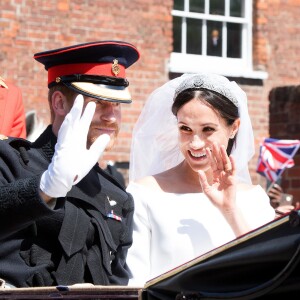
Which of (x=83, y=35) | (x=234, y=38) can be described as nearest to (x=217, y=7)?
(x=234, y=38)

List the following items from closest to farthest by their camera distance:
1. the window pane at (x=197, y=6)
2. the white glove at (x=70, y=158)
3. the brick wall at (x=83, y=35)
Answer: the white glove at (x=70, y=158)
the brick wall at (x=83, y=35)
the window pane at (x=197, y=6)

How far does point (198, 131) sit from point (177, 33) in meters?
8.34

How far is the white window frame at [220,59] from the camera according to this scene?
38.2 feet

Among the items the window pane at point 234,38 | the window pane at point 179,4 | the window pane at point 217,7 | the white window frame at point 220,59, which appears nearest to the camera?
the white window frame at point 220,59

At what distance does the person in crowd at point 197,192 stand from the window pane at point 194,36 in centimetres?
790

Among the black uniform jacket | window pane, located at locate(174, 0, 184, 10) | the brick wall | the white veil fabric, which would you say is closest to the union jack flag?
the brick wall

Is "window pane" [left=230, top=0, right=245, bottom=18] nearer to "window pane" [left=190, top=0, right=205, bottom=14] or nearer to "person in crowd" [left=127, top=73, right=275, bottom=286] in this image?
"window pane" [left=190, top=0, right=205, bottom=14]

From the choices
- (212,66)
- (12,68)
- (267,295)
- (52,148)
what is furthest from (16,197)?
(212,66)

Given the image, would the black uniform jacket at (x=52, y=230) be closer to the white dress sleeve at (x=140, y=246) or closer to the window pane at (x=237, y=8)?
the white dress sleeve at (x=140, y=246)

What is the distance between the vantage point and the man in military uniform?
2.86m

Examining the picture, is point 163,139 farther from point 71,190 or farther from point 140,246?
point 71,190

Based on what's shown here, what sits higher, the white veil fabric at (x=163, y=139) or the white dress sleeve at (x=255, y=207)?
the white veil fabric at (x=163, y=139)

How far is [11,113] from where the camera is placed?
5277 mm

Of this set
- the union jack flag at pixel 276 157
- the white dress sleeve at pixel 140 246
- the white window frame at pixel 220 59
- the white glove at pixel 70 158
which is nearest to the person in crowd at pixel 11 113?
the white dress sleeve at pixel 140 246
